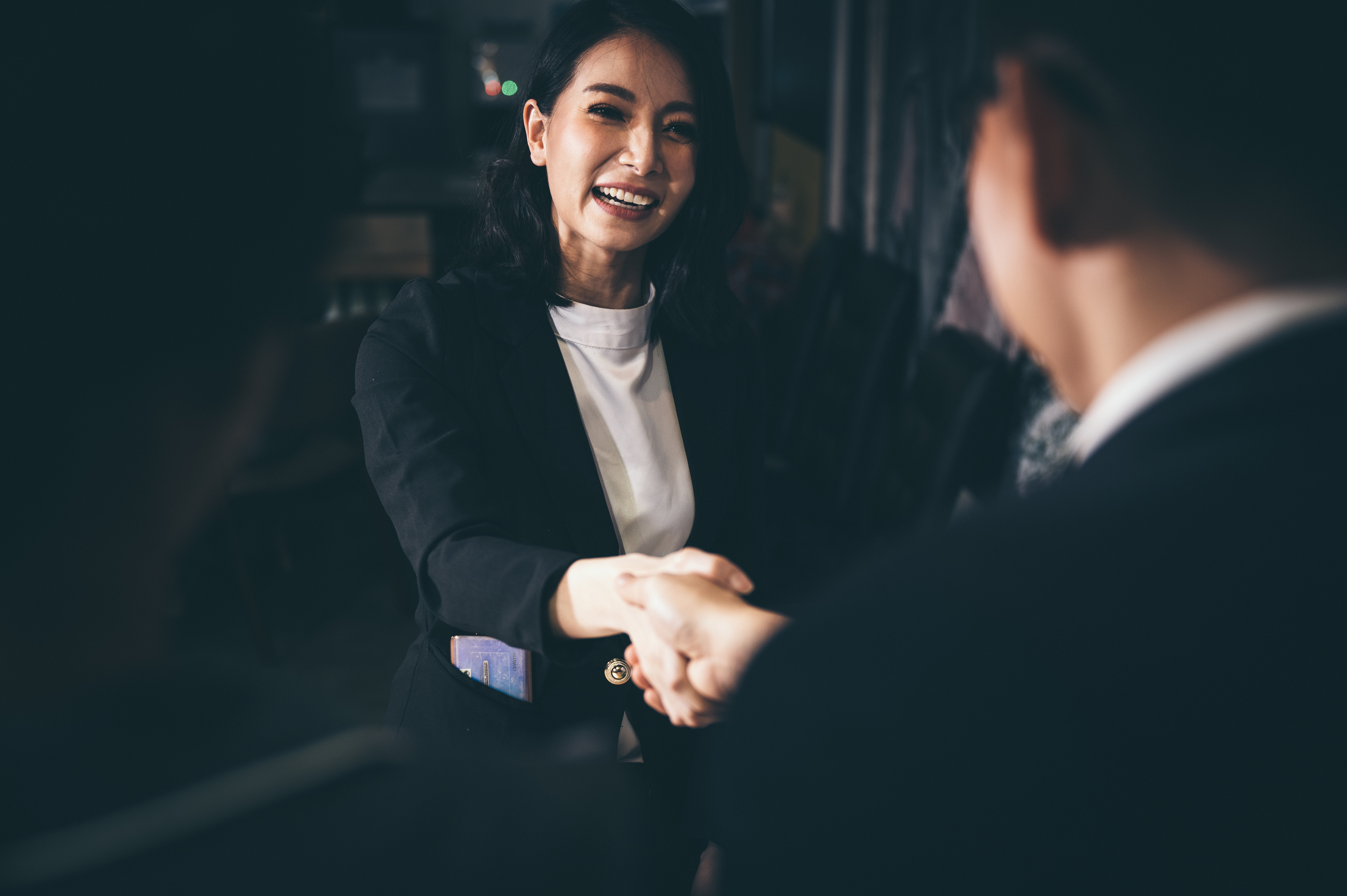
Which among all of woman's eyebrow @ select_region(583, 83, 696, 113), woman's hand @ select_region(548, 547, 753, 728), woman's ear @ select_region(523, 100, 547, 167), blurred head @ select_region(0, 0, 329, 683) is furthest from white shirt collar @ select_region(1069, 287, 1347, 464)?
woman's ear @ select_region(523, 100, 547, 167)

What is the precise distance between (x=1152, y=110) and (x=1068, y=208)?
59 mm

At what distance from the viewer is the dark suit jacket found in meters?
0.36

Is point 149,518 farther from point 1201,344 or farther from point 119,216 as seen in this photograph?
point 1201,344

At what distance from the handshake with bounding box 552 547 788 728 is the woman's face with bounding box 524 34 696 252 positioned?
52cm

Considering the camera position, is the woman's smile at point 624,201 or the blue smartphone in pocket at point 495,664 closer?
the blue smartphone in pocket at point 495,664

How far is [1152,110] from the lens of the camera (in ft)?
1.38

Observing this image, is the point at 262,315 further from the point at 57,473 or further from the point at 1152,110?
the point at 1152,110

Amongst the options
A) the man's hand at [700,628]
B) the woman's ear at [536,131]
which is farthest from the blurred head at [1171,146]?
the woman's ear at [536,131]

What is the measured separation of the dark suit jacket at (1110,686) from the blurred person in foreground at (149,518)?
0.47 ft

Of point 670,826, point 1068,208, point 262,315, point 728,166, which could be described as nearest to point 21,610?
point 262,315

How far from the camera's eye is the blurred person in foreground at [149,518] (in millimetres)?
384

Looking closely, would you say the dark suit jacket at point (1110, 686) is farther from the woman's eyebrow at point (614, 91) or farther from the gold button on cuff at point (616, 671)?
the woman's eyebrow at point (614, 91)

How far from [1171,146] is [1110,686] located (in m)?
0.25

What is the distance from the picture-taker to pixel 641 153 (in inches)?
48.8
